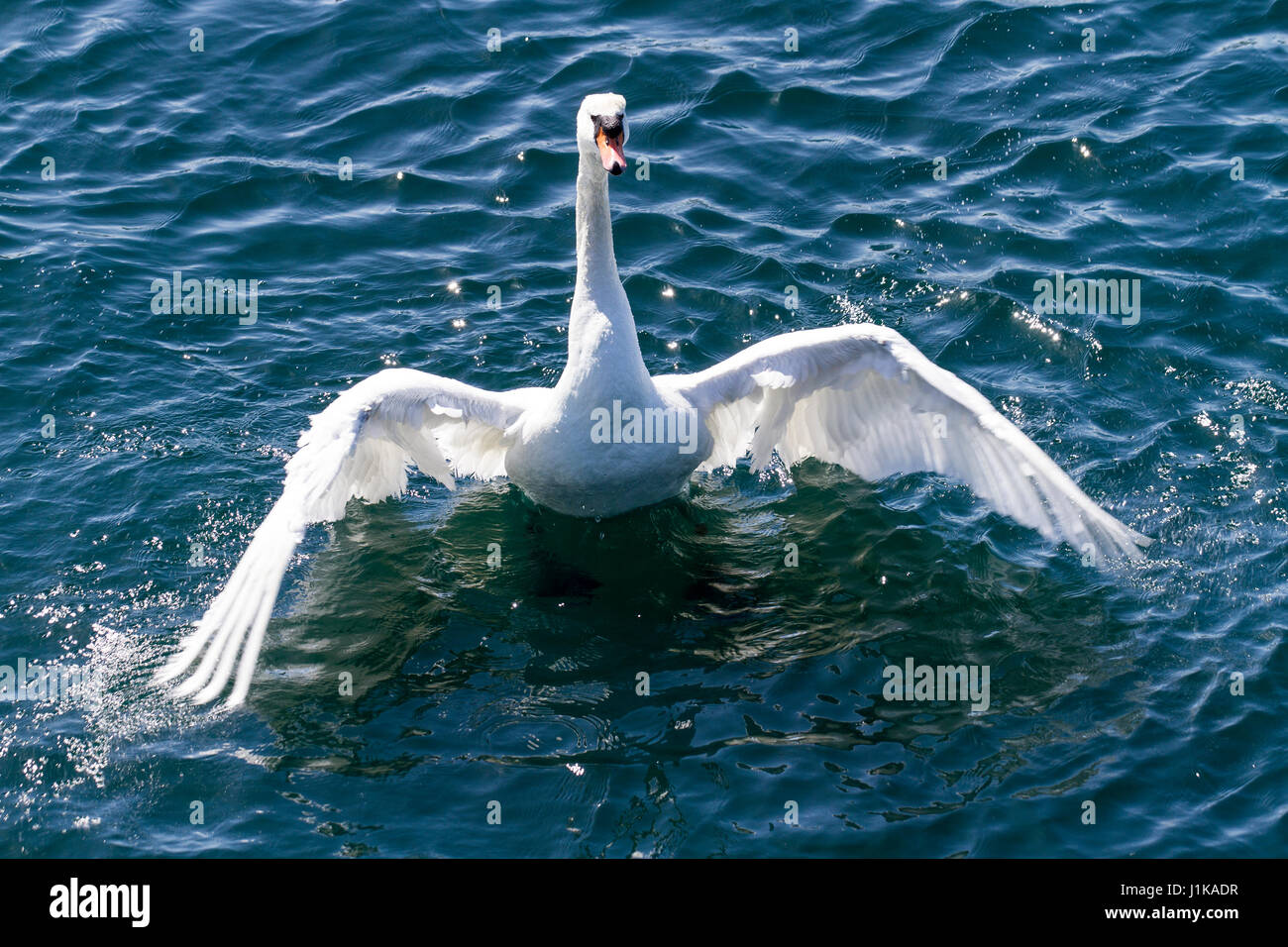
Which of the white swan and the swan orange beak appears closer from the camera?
the swan orange beak

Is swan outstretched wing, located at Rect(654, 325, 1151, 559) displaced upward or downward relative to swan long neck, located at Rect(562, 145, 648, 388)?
downward

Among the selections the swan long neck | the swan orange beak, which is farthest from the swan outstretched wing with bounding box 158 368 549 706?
the swan orange beak

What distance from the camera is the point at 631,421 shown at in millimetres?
11930

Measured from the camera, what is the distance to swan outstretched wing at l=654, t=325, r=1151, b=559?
37.0 ft

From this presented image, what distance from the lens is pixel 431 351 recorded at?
1512cm

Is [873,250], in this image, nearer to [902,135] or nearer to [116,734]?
[902,135]

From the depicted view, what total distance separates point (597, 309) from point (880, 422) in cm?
274

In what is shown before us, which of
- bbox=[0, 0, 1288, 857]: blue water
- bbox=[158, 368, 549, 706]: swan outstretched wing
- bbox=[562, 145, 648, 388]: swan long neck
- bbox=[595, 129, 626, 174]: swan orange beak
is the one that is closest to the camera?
bbox=[158, 368, 549, 706]: swan outstretched wing

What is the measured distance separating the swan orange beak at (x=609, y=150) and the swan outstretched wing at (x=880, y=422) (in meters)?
2.22

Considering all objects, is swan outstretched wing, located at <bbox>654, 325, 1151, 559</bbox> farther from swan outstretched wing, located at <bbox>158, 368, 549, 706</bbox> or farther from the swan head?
the swan head

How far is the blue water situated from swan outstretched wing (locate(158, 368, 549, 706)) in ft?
2.14

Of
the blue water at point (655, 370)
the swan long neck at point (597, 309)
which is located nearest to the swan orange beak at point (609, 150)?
the swan long neck at point (597, 309)

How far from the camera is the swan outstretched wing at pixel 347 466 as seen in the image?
9461mm
